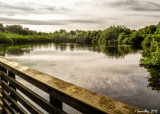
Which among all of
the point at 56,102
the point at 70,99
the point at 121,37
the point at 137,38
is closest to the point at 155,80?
the point at 56,102

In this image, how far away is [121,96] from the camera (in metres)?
13.8

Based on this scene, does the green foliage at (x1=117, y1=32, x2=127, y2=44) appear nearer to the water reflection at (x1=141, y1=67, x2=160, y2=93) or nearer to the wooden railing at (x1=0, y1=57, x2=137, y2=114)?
the water reflection at (x1=141, y1=67, x2=160, y2=93)

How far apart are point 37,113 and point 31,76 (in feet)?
1.40

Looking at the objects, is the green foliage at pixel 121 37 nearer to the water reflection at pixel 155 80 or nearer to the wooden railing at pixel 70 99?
the water reflection at pixel 155 80

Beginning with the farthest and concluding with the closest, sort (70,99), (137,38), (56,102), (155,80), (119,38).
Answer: (119,38) → (137,38) → (155,80) → (56,102) → (70,99)

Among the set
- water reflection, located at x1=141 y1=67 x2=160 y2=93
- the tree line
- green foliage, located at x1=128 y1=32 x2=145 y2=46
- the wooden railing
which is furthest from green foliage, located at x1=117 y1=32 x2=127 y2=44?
the wooden railing

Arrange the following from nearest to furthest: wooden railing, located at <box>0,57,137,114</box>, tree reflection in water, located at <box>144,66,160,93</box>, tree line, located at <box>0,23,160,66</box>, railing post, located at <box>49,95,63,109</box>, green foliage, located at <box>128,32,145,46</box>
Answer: wooden railing, located at <box>0,57,137,114</box> < railing post, located at <box>49,95,63,109</box> < tree reflection in water, located at <box>144,66,160,93</box> < tree line, located at <box>0,23,160,66</box> < green foliage, located at <box>128,32,145,46</box>

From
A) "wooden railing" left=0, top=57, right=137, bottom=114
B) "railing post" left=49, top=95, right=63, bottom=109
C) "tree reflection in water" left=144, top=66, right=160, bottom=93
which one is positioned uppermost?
"wooden railing" left=0, top=57, right=137, bottom=114

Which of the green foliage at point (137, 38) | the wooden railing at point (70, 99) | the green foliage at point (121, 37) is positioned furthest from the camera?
the green foliage at point (121, 37)

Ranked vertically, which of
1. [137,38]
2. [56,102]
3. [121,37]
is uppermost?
[121,37]

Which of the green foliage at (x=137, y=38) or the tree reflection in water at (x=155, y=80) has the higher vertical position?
the green foliage at (x=137, y=38)

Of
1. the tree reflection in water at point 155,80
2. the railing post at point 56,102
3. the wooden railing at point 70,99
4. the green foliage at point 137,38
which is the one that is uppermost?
the green foliage at point 137,38

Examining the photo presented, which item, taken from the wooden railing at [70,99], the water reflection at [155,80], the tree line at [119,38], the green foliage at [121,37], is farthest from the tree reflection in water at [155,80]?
the green foliage at [121,37]

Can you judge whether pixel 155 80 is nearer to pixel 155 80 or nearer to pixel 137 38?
pixel 155 80
